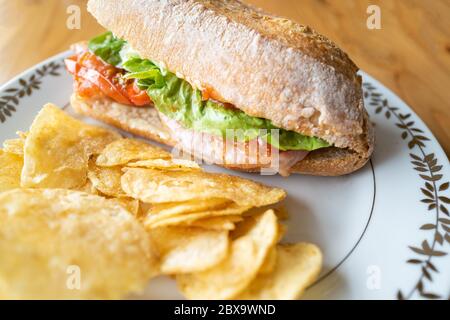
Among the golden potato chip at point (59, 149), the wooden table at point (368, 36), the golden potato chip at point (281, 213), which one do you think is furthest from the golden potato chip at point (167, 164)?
the wooden table at point (368, 36)

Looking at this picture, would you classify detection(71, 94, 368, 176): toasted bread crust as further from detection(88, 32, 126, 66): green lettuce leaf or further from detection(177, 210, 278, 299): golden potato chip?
detection(177, 210, 278, 299): golden potato chip

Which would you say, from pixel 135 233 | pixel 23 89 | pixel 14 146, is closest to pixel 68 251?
pixel 135 233

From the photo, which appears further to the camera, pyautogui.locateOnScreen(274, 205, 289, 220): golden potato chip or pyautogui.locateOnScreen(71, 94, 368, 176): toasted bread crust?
pyautogui.locateOnScreen(71, 94, 368, 176): toasted bread crust

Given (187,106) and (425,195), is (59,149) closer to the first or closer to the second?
(187,106)

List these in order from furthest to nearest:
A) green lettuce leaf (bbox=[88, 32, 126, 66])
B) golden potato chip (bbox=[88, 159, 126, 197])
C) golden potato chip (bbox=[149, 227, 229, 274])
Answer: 1. green lettuce leaf (bbox=[88, 32, 126, 66])
2. golden potato chip (bbox=[88, 159, 126, 197])
3. golden potato chip (bbox=[149, 227, 229, 274])

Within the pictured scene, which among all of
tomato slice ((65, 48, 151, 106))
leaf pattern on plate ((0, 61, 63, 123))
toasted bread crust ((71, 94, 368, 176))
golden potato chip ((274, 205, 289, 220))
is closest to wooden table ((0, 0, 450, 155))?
leaf pattern on plate ((0, 61, 63, 123))
